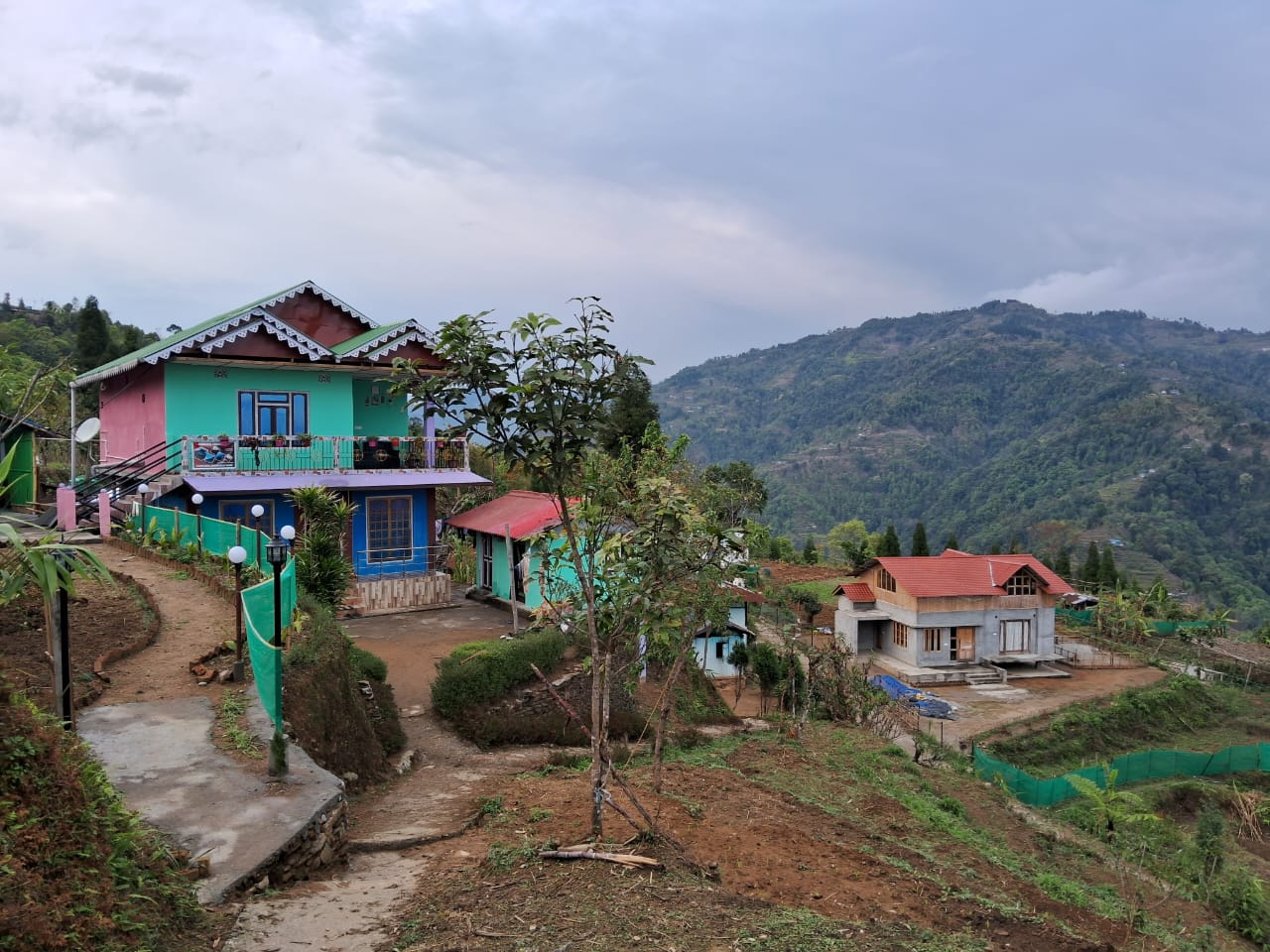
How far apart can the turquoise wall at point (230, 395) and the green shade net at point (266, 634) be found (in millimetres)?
9914

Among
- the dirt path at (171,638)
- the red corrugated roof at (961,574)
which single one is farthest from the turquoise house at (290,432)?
the red corrugated roof at (961,574)

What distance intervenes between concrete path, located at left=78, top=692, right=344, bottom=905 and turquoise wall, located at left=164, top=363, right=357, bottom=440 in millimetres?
12960

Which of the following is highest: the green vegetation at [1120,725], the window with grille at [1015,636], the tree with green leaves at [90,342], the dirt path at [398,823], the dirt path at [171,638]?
the tree with green leaves at [90,342]

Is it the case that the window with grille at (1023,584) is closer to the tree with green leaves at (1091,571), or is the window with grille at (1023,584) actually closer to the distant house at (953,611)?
the distant house at (953,611)

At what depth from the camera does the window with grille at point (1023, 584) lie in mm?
32969

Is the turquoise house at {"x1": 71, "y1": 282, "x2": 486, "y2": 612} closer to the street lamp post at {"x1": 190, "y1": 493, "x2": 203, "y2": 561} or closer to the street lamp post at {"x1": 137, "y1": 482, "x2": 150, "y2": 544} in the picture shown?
the street lamp post at {"x1": 137, "y1": 482, "x2": 150, "y2": 544}

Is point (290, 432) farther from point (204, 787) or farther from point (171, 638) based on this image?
point (204, 787)

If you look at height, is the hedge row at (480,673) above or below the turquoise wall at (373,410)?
below

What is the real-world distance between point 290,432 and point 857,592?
72.7 feet

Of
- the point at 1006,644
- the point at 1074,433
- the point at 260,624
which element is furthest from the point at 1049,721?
the point at 1074,433

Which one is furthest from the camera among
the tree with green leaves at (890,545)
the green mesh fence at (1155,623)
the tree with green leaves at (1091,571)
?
the tree with green leaves at (890,545)

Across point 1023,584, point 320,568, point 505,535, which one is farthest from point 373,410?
point 1023,584

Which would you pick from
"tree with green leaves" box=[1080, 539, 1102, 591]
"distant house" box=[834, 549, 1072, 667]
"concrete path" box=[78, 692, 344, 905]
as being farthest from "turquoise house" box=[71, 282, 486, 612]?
"tree with green leaves" box=[1080, 539, 1102, 591]

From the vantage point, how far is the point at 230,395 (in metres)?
20.9
